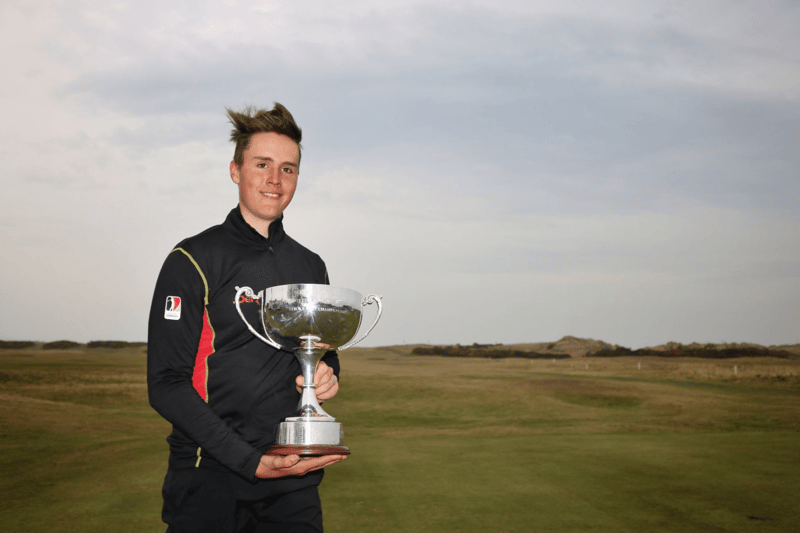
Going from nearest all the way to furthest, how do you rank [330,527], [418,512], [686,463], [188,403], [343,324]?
[188,403]
[343,324]
[330,527]
[418,512]
[686,463]

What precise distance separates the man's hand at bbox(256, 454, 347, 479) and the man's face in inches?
35.1

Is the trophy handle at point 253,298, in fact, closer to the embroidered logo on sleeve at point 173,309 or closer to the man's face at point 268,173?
the embroidered logo on sleeve at point 173,309

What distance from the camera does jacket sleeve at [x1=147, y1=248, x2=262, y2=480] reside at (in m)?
1.91

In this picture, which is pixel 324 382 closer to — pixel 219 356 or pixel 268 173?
pixel 219 356

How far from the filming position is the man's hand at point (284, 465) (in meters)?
1.89

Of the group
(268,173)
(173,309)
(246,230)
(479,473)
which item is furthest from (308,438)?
(479,473)

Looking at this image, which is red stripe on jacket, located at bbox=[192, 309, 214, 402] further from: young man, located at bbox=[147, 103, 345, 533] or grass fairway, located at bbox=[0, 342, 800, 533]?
grass fairway, located at bbox=[0, 342, 800, 533]

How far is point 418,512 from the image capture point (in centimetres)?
514

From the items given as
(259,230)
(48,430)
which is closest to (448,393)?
(48,430)

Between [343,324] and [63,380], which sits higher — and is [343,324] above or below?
above

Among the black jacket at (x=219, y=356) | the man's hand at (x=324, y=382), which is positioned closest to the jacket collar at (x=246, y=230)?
the black jacket at (x=219, y=356)

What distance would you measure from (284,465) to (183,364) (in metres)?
0.46

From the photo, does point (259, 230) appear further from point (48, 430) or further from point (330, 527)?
point (48, 430)

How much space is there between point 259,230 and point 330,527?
3088mm
